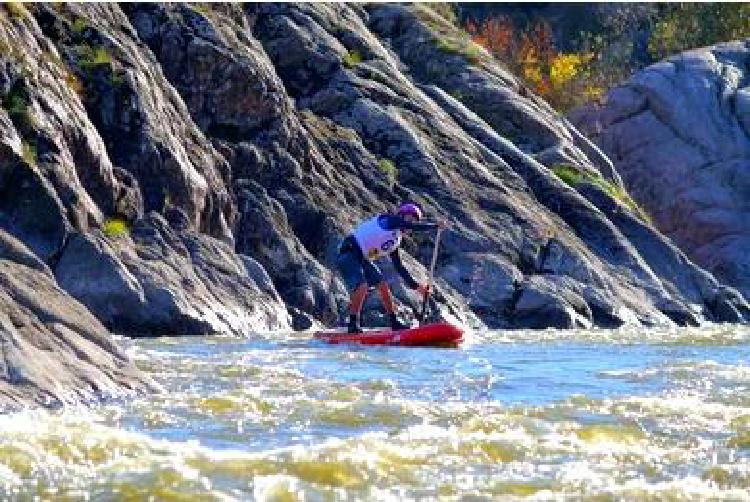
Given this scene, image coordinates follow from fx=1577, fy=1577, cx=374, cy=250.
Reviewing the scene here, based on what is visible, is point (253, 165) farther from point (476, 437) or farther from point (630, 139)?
point (630, 139)

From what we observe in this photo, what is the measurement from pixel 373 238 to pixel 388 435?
38.9 ft

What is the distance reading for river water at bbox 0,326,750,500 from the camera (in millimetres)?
10609

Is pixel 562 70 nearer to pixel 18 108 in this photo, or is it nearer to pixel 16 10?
pixel 16 10

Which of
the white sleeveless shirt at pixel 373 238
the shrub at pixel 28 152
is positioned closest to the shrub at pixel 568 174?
the white sleeveless shirt at pixel 373 238

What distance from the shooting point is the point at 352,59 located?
37.7m

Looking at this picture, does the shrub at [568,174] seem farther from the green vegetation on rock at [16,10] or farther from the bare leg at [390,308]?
the green vegetation on rock at [16,10]

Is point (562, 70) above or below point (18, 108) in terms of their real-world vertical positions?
above

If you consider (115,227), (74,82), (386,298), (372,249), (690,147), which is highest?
(74,82)

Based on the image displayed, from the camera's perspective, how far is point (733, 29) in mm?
65062

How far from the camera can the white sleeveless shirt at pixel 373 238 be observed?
80.1 ft

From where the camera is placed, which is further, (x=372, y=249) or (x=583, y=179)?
(x=583, y=179)

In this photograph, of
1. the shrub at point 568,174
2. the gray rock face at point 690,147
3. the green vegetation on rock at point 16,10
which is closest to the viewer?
the green vegetation on rock at point 16,10

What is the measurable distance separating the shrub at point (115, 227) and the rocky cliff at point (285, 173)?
52 millimetres

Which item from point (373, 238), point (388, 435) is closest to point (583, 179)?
point (373, 238)
